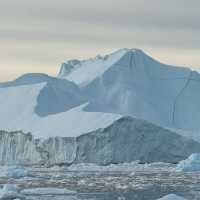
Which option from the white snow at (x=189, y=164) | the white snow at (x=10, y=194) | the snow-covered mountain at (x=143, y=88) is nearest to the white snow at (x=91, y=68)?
the snow-covered mountain at (x=143, y=88)

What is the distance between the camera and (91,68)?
5503 centimetres

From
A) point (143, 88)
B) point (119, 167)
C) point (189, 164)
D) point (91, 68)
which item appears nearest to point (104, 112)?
point (119, 167)

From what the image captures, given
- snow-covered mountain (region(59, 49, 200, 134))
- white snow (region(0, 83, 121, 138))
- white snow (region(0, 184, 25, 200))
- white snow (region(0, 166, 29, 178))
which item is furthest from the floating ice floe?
snow-covered mountain (region(59, 49, 200, 134))

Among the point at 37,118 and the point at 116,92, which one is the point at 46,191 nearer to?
the point at 37,118

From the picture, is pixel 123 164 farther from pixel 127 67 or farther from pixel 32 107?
pixel 127 67

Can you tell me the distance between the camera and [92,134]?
41312 millimetres

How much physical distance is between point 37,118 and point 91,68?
10.5 meters

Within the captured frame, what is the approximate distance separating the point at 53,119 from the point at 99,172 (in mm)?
7202

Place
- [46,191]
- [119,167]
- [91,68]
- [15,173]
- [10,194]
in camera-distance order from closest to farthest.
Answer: [10,194] → [46,191] → [15,173] → [119,167] → [91,68]

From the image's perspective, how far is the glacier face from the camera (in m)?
41.2

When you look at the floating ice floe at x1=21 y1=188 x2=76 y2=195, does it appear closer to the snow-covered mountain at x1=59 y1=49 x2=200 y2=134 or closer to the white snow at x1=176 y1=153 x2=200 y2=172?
the white snow at x1=176 y1=153 x2=200 y2=172

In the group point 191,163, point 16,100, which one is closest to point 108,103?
point 16,100

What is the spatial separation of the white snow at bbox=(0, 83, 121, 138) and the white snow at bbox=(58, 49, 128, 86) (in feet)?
22.1

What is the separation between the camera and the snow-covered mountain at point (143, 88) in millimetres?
52469
